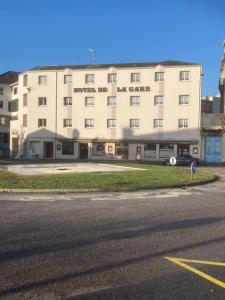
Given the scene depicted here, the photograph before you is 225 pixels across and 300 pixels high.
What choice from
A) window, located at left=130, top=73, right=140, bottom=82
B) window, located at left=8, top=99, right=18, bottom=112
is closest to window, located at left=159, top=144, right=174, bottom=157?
window, located at left=130, top=73, right=140, bottom=82

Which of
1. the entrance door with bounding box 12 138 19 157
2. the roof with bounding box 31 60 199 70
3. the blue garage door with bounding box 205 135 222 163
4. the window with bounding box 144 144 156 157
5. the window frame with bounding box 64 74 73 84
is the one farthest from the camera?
the entrance door with bounding box 12 138 19 157

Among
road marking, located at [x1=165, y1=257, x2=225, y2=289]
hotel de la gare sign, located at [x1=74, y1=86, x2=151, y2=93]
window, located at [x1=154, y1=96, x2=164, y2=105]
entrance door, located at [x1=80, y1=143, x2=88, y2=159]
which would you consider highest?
hotel de la gare sign, located at [x1=74, y1=86, x2=151, y2=93]

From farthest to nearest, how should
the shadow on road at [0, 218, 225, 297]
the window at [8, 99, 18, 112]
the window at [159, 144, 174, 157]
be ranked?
the window at [8, 99, 18, 112] < the window at [159, 144, 174, 157] < the shadow on road at [0, 218, 225, 297]

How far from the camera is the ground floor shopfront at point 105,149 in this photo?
2037 inches

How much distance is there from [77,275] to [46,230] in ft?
9.62

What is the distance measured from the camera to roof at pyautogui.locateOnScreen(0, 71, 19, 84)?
228 feet

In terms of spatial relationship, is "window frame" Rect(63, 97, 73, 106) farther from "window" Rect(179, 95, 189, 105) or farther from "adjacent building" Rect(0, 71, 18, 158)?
"window" Rect(179, 95, 189, 105)

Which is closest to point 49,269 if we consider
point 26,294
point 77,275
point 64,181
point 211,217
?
point 77,275

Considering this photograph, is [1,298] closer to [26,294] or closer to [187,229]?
[26,294]

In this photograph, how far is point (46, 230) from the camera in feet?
26.4

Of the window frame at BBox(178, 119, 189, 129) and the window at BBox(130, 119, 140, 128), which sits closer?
the window frame at BBox(178, 119, 189, 129)

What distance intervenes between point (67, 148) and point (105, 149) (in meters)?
5.72

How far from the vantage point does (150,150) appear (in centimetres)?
5275

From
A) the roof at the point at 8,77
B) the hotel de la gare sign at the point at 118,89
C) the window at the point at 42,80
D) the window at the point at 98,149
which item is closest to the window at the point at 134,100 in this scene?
the hotel de la gare sign at the point at 118,89
